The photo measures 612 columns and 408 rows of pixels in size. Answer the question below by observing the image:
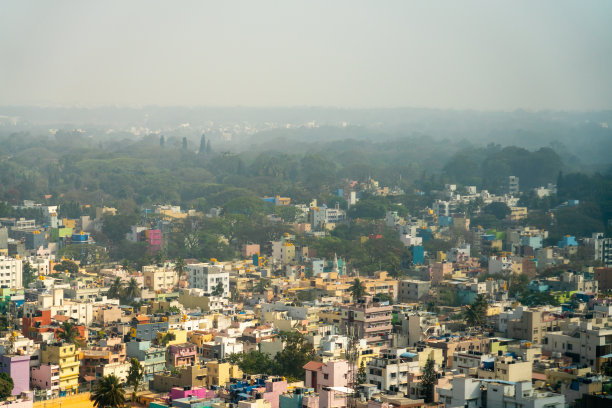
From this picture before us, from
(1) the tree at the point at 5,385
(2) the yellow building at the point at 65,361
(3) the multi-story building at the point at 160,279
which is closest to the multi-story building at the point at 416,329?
(2) the yellow building at the point at 65,361

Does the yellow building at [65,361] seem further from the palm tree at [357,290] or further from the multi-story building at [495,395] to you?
the palm tree at [357,290]

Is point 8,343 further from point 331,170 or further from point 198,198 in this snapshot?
point 331,170

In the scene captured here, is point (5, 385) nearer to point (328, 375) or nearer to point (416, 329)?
point (328, 375)

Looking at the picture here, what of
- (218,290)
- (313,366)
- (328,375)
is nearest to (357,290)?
(218,290)

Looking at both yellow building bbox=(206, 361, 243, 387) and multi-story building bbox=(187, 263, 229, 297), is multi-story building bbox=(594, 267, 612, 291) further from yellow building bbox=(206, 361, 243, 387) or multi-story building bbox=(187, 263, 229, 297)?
yellow building bbox=(206, 361, 243, 387)

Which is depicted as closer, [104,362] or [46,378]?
[46,378]

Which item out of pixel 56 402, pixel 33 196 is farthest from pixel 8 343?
pixel 33 196
